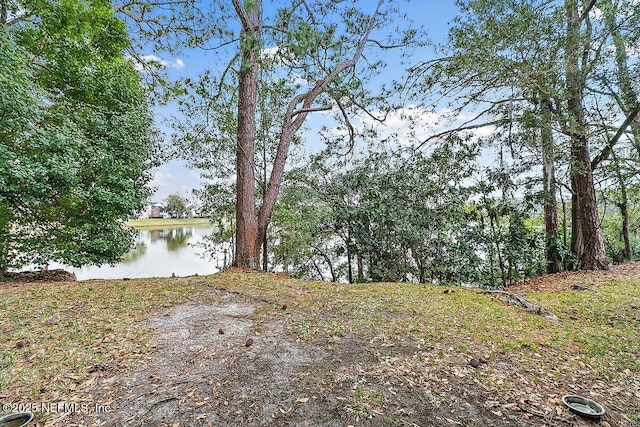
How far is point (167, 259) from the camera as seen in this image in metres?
7.59

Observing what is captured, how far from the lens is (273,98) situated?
215 inches

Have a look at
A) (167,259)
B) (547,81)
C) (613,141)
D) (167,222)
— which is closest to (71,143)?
(167,259)

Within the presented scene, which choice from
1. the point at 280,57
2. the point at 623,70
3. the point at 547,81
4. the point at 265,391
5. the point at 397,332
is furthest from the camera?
the point at 280,57

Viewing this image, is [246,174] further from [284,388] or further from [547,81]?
[547,81]

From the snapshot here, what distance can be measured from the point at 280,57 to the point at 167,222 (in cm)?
650

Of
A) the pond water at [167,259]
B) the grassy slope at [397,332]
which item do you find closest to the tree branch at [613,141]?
the grassy slope at [397,332]

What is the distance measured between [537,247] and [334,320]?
4828 mm

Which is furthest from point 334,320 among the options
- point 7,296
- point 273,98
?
point 273,98

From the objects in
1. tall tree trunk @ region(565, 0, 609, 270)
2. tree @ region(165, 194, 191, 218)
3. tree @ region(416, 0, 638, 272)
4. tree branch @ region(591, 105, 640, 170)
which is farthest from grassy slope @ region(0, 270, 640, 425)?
tree @ region(165, 194, 191, 218)

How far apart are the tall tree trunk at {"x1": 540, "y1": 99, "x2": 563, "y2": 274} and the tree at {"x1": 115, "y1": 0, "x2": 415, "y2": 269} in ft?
8.55

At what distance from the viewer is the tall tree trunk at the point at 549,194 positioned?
4258 millimetres

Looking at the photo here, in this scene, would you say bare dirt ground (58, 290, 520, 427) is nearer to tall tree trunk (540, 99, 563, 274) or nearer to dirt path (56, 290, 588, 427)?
dirt path (56, 290, 588, 427)

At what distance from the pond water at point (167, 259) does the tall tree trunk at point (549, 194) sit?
6374 millimetres

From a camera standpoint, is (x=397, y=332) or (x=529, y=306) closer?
(x=397, y=332)
